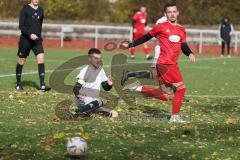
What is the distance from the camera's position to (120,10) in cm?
5941

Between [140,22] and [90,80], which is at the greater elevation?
[140,22]

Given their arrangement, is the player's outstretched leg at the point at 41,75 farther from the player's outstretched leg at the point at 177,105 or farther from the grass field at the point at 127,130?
the player's outstretched leg at the point at 177,105

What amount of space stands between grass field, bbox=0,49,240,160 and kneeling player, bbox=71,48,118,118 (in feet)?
0.95

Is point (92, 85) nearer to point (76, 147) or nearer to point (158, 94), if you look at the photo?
point (158, 94)

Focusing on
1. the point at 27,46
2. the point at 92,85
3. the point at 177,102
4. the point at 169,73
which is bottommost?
the point at 177,102

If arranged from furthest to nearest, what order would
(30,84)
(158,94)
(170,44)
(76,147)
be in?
(30,84) < (158,94) < (170,44) < (76,147)

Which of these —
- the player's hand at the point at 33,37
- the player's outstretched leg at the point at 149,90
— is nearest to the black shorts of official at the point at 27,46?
the player's hand at the point at 33,37

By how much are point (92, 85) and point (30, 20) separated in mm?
4698

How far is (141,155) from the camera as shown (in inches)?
344

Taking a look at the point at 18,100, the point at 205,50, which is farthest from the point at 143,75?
the point at 205,50

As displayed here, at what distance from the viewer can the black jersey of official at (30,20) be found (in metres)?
16.7

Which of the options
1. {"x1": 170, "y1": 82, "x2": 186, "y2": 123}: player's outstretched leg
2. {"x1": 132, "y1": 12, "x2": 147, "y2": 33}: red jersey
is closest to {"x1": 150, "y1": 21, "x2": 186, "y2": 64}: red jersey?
{"x1": 170, "y1": 82, "x2": 186, "y2": 123}: player's outstretched leg

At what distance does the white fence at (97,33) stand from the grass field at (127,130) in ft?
87.1

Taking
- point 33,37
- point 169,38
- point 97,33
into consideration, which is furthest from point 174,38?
point 97,33
